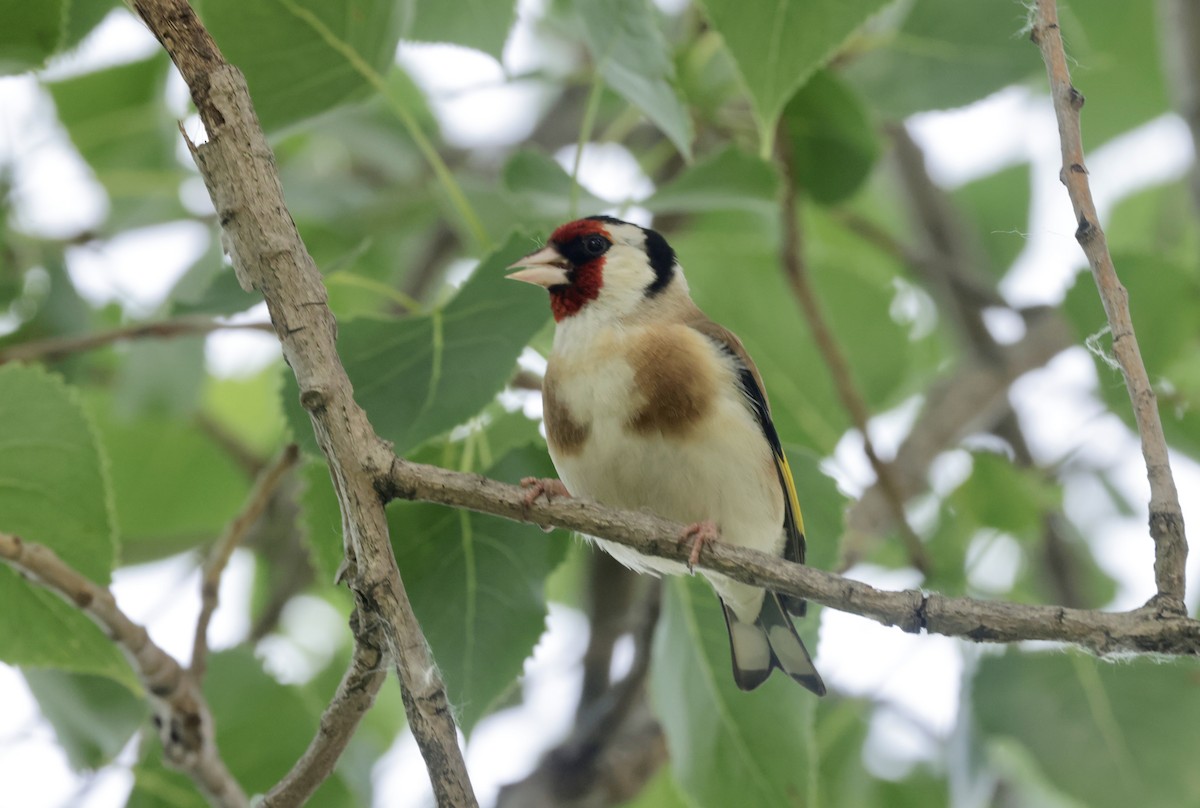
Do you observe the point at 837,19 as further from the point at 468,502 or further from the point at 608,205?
the point at 468,502

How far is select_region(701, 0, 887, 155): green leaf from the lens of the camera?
205 centimetres

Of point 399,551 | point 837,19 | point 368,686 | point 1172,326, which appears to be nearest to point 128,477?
point 399,551

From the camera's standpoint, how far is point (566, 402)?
2387 mm

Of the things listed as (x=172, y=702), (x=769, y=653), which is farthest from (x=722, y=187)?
(x=172, y=702)

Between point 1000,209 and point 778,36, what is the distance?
289 centimetres

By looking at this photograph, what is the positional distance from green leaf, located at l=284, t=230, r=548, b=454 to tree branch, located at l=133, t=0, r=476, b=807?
491mm

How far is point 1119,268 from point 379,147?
202 cm

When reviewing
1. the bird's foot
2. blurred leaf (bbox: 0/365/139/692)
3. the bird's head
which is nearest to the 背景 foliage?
blurred leaf (bbox: 0/365/139/692)

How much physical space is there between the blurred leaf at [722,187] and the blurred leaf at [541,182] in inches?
5.3

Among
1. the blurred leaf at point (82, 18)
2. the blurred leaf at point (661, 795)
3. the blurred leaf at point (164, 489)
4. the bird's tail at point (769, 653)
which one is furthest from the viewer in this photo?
the blurred leaf at point (661, 795)

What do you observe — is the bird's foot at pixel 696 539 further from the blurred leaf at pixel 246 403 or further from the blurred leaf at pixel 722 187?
the blurred leaf at pixel 246 403

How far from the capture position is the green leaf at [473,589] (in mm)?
2131

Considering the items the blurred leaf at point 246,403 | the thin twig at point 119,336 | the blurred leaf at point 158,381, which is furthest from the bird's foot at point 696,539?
the blurred leaf at point 246,403

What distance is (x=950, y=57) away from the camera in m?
3.04
